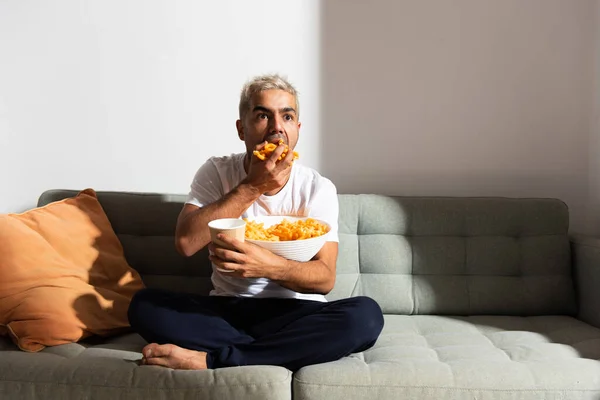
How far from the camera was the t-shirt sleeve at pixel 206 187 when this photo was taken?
6.68ft

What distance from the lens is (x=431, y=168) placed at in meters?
2.61

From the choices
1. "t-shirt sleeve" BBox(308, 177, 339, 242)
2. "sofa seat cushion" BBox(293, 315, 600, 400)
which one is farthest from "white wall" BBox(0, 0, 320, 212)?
"sofa seat cushion" BBox(293, 315, 600, 400)

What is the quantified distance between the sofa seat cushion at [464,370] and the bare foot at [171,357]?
274 mm

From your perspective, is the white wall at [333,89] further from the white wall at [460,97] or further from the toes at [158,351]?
the toes at [158,351]

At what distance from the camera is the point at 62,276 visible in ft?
6.70

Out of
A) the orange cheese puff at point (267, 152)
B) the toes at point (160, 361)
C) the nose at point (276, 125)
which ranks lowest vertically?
the toes at point (160, 361)

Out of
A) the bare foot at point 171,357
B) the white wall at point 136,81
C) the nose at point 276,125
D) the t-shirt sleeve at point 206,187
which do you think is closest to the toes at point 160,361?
the bare foot at point 171,357

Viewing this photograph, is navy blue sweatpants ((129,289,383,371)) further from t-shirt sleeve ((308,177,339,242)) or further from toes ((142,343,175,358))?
t-shirt sleeve ((308,177,339,242))

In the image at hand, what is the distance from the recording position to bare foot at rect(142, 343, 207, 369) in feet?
5.57

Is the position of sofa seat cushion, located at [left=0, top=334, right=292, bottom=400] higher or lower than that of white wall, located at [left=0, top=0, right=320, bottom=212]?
lower

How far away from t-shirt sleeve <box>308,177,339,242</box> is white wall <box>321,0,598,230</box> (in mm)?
504

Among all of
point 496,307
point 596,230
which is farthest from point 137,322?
point 596,230

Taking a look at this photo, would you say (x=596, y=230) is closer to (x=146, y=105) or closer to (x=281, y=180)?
(x=281, y=180)

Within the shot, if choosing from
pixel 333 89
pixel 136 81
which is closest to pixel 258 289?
pixel 333 89
